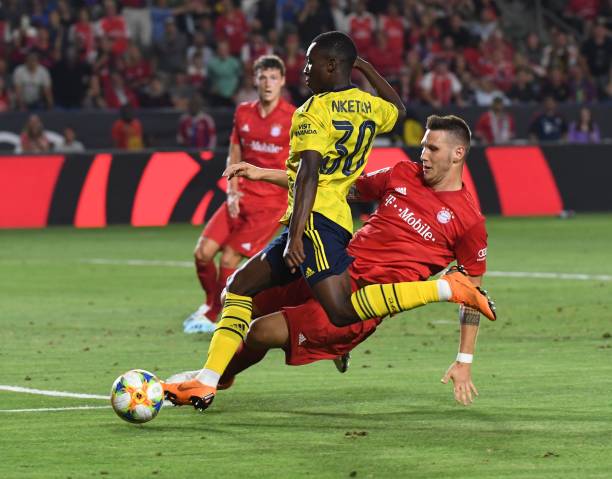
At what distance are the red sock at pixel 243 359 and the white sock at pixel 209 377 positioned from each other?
0.35m

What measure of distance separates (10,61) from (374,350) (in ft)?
57.6

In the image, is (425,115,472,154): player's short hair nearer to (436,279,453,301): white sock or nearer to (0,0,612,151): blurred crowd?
(436,279,453,301): white sock

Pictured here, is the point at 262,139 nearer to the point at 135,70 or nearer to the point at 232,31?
the point at 135,70

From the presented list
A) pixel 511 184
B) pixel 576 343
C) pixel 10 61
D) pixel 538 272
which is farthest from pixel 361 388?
pixel 10 61

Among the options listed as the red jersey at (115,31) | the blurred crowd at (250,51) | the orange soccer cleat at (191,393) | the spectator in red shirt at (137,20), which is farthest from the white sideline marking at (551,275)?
the spectator in red shirt at (137,20)

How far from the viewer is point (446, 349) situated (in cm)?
1120

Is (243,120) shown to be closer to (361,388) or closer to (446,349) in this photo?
(446,349)

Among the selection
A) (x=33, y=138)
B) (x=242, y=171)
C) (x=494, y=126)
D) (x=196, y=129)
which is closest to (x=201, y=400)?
(x=242, y=171)

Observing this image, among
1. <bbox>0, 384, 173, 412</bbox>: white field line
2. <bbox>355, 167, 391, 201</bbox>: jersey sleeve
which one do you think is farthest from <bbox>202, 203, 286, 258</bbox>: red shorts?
<bbox>355, 167, 391, 201</bbox>: jersey sleeve

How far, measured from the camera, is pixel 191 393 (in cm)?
785

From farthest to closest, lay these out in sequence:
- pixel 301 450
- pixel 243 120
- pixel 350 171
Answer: pixel 243 120 < pixel 350 171 < pixel 301 450

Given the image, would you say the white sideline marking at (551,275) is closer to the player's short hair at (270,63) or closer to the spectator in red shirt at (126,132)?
the player's short hair at (270,63)

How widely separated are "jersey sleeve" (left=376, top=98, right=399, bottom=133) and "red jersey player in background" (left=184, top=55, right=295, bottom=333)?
4368mm

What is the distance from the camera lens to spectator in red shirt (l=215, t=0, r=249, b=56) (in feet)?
95.2
